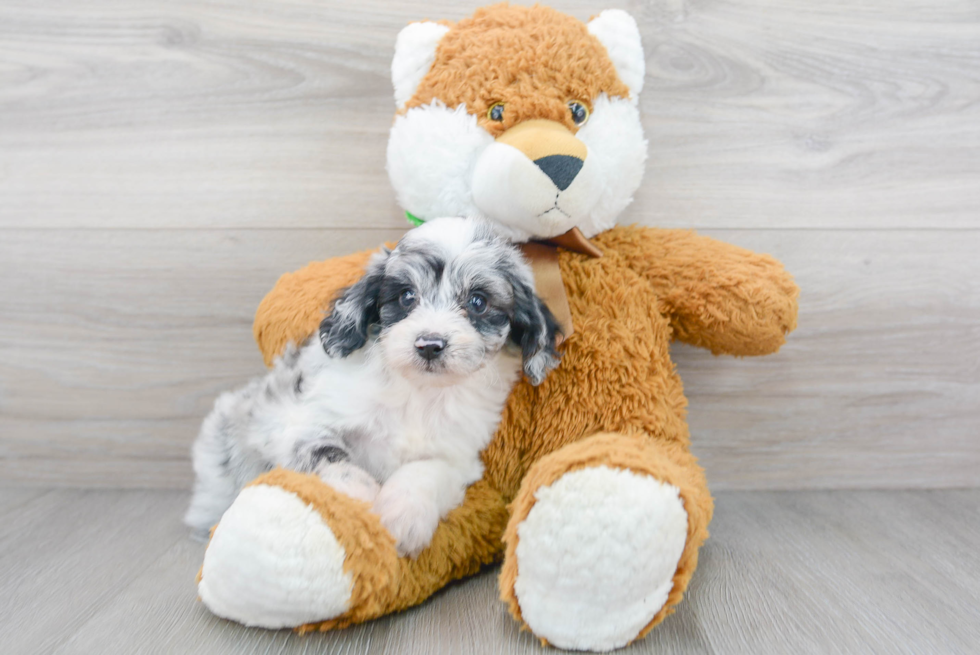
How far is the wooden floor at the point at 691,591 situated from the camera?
1075mm

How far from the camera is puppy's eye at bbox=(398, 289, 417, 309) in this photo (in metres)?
1.21

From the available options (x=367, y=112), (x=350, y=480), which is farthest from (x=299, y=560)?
(x=367, y=112)

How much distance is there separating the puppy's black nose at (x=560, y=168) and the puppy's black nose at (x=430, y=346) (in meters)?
0.38

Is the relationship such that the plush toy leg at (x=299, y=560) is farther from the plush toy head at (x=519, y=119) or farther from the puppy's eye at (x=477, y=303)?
the plush toy head at (x=519, y=119)

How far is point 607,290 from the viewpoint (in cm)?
143

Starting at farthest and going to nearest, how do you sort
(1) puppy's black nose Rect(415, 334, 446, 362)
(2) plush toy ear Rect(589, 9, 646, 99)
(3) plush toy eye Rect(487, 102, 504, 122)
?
(2) plush toy ear Rect(589, 9, 646, 99) < (3) plush toy eye Rect(487, 102, 504, 122) < (1) puppy's black nose Rect(415, 334, 446, 362)

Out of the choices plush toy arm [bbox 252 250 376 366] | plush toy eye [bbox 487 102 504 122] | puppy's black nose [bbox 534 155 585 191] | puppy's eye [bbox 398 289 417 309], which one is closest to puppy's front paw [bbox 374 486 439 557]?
puppy's eye [bbox 398 289 417 309]

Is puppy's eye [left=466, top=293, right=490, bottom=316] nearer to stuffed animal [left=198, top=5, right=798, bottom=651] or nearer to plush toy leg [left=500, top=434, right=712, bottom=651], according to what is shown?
stuffed animal [left=198, top=5, right=798, bottom=651]

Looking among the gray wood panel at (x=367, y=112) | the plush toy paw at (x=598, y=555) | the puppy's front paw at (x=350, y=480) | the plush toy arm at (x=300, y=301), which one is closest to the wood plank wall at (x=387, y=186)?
the gray wood panel at (x=367, y=112)

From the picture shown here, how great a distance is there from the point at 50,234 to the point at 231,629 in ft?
4.20

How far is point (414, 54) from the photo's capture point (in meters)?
1.41

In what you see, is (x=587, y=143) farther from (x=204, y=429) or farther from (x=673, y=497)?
(x=204, y=429)

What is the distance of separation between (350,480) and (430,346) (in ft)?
0.93

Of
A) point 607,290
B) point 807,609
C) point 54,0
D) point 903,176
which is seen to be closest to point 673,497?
point 807,609
